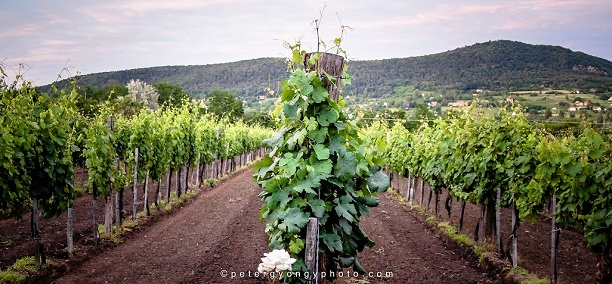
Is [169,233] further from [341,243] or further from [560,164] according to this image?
[560,164]

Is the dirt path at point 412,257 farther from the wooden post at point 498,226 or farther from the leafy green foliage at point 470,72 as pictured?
the leafy green foliage at point 470,72

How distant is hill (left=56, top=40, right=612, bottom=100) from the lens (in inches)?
2525

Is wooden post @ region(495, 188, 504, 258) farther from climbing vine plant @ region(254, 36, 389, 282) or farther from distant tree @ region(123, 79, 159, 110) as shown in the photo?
distant tree @ region(123, 79, 159, 110)

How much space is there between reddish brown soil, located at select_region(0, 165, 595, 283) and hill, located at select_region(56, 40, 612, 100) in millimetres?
37563

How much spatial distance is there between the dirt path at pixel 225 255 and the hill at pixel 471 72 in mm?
37289

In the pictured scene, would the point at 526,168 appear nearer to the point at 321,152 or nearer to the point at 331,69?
the point at 331,69

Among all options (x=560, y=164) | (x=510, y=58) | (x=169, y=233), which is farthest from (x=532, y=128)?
(x=510, y=58)

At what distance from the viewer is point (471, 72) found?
3164 inches

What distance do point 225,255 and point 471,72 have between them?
256ft

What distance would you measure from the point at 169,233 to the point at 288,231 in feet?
25.0

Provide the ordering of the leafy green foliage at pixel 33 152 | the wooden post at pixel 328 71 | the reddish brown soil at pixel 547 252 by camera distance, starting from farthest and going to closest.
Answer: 1. the reddish brown soil at pixel 547 252
2. the leafy green foliage at pixel 33 152
3. the wooden post at pixel 328 71

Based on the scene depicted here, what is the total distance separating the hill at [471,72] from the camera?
64125 millimetres

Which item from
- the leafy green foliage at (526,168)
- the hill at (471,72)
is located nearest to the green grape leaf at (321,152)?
the leafy green foliage at (526,168)

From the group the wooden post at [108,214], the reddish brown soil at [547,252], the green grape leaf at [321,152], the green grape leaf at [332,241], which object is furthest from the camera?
the wooden post at [108,214]
